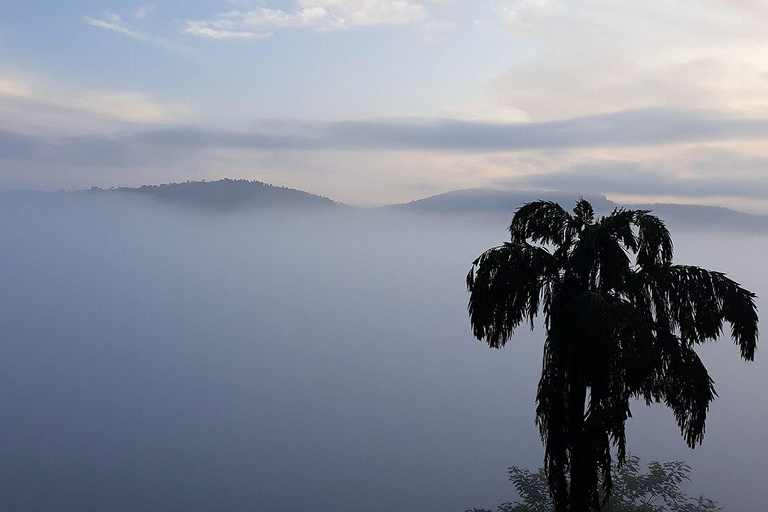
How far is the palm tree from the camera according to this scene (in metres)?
12.1

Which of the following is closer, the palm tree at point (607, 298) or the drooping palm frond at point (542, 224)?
the palm tree at point (607, 298)

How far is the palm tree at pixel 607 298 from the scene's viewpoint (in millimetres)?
12125

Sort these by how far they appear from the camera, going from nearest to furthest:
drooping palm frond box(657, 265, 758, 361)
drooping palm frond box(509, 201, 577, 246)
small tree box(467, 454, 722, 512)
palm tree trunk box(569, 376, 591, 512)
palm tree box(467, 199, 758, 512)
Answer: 1. palm tree box(467, 199, 758, 512)
2. drooping palm frond box(657, 265, 758, 361)
3. palm tree trunk box(569, 376, 591, 512)
4. drooping palm frond box(509, 201, 577, 246)
5. small tree box(467, 454, 722, 512)

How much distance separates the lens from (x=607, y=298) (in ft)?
37.9

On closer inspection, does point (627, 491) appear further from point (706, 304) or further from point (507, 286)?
point (507, 286)

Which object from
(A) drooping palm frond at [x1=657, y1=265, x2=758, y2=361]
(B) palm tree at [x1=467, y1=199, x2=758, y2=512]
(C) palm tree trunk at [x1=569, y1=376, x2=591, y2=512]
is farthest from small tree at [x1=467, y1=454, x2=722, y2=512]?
(A) drooping palm frond at [x1=657, y1=265, x2=758, y2=361]

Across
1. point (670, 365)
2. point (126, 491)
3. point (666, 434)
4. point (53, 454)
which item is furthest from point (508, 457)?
point (670, 365)

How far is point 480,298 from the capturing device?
1271 centimetres

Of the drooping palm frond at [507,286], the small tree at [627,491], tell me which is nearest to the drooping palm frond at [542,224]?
the drooping palm frond at [507,286]

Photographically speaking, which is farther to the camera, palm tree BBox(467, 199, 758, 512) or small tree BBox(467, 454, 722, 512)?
small tree BBox(467, 454, 722, 512)

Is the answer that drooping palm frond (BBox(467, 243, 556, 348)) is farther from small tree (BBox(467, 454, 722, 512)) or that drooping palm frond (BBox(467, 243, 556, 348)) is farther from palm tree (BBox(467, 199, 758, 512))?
small tree (BBox(467, 454, 722, 512))

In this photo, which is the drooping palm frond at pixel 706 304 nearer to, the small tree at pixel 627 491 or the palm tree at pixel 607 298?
the palm tree at pixel 607 298

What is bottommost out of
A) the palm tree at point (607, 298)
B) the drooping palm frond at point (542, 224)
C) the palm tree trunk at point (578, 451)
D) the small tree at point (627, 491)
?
the small tree at point (627, 491)

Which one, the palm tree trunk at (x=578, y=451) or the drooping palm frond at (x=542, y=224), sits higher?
the drooping palm frond at (x=542, y=224)
